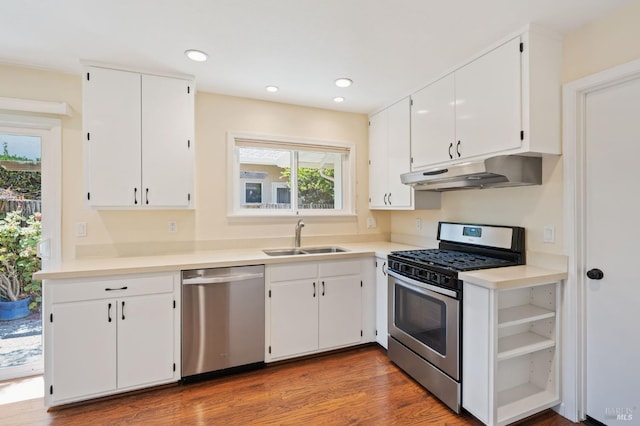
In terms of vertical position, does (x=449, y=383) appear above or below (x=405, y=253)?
below

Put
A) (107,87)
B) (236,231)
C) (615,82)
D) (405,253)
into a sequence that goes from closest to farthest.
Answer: (615,82)
(107,87)
(405,253)
(236,231)

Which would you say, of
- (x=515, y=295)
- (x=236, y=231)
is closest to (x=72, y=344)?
(x=236, y=231)

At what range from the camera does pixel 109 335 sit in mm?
2143

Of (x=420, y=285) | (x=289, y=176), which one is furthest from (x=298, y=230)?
(x=420, y=285)

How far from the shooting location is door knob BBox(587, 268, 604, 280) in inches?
73.2

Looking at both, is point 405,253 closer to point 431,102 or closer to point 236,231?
point 431,102

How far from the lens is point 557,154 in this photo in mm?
1967

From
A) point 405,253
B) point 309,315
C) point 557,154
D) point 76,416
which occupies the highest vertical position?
point 557,154

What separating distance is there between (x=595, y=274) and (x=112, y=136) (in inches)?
138

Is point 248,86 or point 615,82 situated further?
point 248,86

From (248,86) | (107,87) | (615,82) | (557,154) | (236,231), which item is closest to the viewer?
(615,82)

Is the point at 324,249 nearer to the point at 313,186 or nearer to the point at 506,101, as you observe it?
the point at 313,186

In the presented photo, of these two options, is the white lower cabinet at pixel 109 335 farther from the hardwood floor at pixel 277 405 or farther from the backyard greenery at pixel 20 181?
the backyard greenery at pixel 20 181

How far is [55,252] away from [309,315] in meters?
2.16
